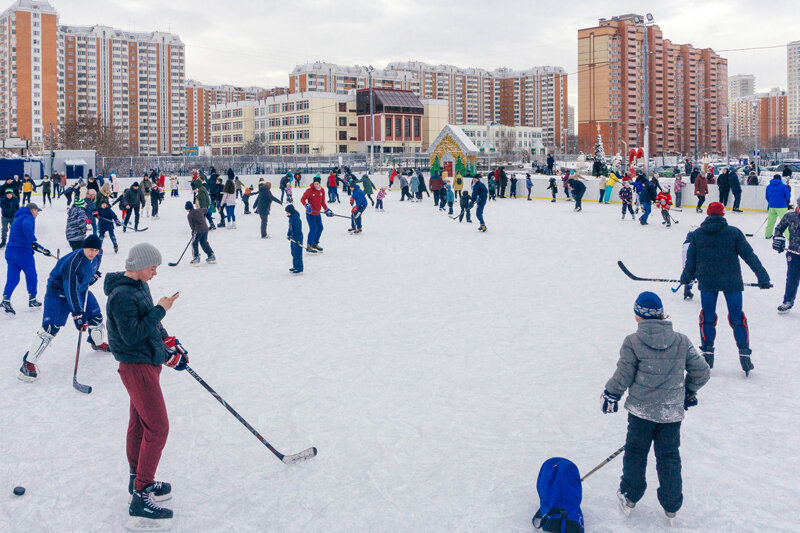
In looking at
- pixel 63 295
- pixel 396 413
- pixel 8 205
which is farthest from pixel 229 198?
pixel 396 413

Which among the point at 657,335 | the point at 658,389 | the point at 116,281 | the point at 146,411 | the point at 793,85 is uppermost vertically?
the point at 793,85

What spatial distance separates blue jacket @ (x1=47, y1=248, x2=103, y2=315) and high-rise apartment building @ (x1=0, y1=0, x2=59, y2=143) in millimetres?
114239

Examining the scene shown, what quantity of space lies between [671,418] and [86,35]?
150828mm

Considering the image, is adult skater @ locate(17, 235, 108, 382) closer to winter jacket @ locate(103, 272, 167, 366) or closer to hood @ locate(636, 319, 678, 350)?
winter jacket @ locate(103, 272, 167, 366)

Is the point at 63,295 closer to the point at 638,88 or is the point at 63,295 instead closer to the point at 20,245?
the point at 20,245

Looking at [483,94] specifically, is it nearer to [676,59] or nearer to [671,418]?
[676,59]

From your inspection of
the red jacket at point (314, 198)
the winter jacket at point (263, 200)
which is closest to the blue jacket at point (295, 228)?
the red jacket at point (314, 198)

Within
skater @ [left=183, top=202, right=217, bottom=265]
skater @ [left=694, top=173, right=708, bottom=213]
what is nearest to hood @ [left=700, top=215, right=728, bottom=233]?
skater @ [left=183, top=202, right=217, bottom=265]

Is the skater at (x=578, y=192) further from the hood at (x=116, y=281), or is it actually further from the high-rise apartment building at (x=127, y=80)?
the high-rise apartment building at (x=127, y=80)

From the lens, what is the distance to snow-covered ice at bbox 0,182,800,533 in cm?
400

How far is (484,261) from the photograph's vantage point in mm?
13648

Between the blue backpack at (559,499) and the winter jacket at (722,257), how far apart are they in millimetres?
3216

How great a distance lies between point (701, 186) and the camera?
23.7 meters

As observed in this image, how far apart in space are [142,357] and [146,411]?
1.01 feet
